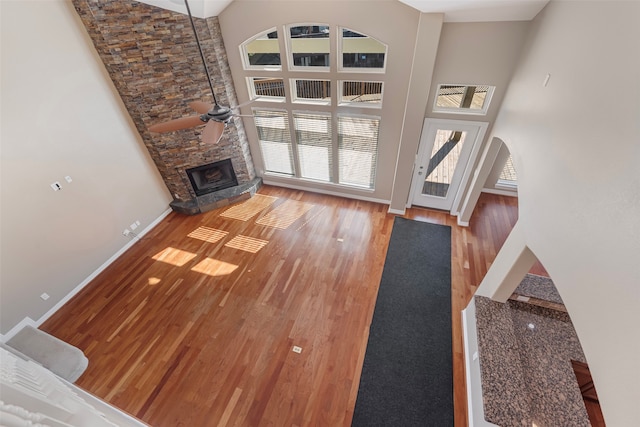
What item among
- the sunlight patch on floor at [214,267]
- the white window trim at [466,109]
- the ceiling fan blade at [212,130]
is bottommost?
the sunlight patch on floor at [214,267]

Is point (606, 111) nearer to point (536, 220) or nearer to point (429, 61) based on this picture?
point (536, 220)

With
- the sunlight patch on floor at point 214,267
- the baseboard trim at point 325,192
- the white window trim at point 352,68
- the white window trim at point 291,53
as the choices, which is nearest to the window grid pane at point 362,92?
the white window trim at point 352,68

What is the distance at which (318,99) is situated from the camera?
17.0 feet

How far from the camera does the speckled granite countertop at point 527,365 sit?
2457mm

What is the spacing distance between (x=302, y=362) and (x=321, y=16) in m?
5.20

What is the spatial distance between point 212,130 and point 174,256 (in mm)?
3330

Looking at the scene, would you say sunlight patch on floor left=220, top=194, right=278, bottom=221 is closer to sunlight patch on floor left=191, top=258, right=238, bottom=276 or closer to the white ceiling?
sunlight patch on floor left=191, top=258, right=238, bottom=276

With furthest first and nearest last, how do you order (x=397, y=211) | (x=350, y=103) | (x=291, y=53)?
(x=397, y=211) → (x=350, y=103) → (x=291, y=53)

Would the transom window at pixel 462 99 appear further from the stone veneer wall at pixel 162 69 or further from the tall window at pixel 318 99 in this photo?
the stone veneer wall at pixel 162 69

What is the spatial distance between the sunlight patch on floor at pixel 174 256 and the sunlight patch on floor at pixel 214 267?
299 millimetres

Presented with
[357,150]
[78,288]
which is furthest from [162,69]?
[78,288]

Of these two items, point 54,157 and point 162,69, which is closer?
point 54,157

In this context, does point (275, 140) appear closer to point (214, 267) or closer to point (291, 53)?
point (291, 53)

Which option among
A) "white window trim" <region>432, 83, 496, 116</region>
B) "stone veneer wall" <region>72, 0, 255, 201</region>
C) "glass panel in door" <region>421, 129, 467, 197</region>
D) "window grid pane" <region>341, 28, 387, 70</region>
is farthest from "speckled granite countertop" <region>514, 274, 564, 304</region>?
"stone veneer wall" <region>72, 0, 255, 201</region>
